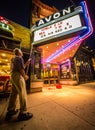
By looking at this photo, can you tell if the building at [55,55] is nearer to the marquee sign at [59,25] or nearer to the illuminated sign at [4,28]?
the marquee sign at [59,25]

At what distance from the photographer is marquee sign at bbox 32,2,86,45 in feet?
14.3

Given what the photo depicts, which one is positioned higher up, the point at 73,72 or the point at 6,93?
the point at 73,72

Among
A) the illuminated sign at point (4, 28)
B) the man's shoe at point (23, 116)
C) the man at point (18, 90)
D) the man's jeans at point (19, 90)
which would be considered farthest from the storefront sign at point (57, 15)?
the man's shoe at point (23, 116)

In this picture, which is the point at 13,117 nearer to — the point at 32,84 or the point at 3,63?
the point at 32,84

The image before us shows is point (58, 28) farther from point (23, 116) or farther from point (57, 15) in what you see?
point (23, 116)

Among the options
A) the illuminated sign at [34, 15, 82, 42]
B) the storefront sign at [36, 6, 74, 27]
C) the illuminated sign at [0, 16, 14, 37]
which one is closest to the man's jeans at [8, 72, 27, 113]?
the illuminated sign at [0, 16, 14, 37]

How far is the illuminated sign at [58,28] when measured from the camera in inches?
172

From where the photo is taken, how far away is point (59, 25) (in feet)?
15.7

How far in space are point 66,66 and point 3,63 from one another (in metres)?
6.57

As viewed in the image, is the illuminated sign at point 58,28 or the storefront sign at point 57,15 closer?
the illuminated sign at point 58,28

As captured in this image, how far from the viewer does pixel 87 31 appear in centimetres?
416

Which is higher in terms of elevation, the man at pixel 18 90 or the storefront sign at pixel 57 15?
the storefront sign at pixel 57 15

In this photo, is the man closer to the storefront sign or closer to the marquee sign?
the marquee sign

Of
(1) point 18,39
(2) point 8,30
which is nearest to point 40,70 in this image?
(1) point 18,39
